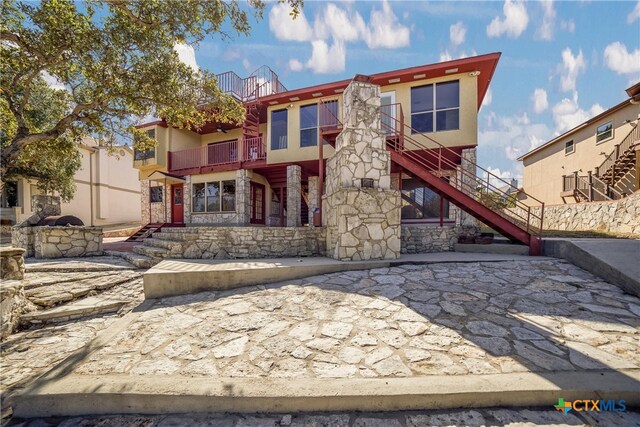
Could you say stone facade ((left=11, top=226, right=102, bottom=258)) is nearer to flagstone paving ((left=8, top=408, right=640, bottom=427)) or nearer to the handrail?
flagstone paving ((left=8, top=408, right=640, bottom=427))

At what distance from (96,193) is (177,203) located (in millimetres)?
10063

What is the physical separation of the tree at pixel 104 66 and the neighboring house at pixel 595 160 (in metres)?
17.1

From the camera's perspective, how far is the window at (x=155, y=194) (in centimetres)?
1557

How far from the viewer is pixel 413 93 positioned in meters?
10.2

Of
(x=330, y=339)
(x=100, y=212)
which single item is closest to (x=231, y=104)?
(x=330, y=339)

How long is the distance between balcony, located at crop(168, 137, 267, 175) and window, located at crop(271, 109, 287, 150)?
95 cm

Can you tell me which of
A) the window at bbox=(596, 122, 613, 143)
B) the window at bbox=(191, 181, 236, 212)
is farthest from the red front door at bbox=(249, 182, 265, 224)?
the window at bbox=(596, 122, 613, 143)

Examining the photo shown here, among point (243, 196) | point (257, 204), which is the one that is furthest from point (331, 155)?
point (257, 204)

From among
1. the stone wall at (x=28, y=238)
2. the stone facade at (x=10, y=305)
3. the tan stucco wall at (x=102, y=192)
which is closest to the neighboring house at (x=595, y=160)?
the stone facade at (x=10, y=305)

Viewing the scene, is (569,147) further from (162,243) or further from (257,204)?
(162,243)

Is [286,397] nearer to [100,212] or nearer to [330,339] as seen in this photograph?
[330,339]

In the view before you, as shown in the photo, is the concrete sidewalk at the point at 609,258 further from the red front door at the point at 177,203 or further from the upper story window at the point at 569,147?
the red front door at the point at 177,203

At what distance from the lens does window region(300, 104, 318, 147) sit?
1149 cm

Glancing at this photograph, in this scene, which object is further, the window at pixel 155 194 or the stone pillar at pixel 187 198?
the window at pixel 155 194
